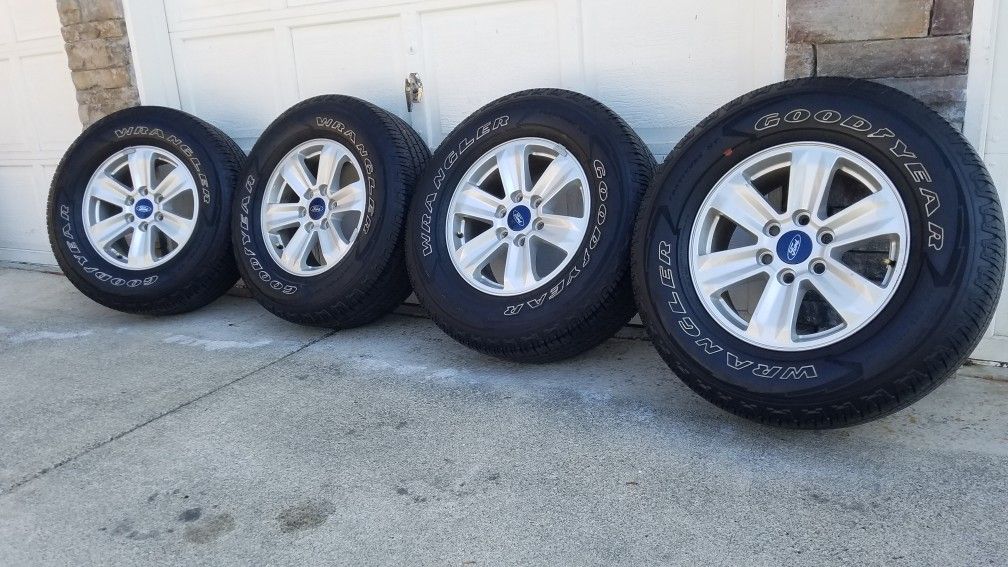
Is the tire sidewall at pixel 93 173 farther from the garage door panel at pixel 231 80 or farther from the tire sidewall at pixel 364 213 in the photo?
the garage door panel at pixel 231 80

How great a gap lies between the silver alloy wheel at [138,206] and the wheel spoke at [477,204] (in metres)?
1.68

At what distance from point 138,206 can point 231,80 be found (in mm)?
985

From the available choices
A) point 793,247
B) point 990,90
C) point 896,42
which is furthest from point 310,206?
point 990,90

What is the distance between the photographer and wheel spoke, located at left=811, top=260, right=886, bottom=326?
2410mm

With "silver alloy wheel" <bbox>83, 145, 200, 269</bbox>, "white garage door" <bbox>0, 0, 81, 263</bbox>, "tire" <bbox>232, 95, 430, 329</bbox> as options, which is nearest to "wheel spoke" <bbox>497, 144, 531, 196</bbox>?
"tire" <bbox>232, 95, 430, 329</bbox>

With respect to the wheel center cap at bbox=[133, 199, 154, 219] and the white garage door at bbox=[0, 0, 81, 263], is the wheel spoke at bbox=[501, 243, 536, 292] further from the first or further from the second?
the white garage door at bbox=[0, 0, 81, 263]

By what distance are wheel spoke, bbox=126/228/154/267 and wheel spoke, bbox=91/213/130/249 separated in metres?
0.09

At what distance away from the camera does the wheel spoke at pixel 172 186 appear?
4.35m

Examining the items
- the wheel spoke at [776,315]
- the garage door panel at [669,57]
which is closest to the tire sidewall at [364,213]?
the garage door panel at [669,57]

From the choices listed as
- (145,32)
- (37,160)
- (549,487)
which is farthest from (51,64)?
(549,487)

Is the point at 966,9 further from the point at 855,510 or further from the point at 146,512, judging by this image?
the point at 146,512

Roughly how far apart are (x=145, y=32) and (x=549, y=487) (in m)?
4.08

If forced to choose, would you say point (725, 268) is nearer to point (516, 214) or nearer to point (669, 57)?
point (516, 214)

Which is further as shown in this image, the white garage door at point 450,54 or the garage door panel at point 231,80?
the garage door panel at point 231,80
